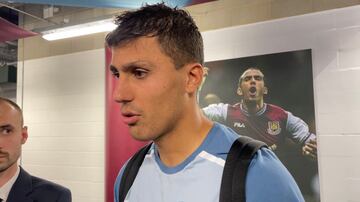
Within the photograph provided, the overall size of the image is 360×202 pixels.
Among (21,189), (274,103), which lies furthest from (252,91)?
(21,189)

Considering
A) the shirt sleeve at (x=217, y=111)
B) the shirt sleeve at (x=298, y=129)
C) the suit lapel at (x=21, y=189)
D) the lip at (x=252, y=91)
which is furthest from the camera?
the shirt sleeve at (x=217, y=111)

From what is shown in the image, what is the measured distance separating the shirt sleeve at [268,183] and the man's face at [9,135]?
1511mm

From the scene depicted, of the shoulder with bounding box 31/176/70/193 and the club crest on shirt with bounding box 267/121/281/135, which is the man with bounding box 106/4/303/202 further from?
the club crest on shirt with bounding box 267/121/281/135

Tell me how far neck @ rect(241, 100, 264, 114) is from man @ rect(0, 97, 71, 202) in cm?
195

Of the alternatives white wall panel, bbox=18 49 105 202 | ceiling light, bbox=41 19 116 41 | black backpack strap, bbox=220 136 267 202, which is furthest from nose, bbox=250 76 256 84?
black backpack strap, bbox=220 136 267 202

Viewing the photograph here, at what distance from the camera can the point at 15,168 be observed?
1.97 metres

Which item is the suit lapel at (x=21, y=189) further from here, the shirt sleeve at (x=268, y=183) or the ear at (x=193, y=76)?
the shirt sleeve at (x=268, y=183)

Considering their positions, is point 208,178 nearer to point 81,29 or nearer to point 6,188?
point 6,188

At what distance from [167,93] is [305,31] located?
253 cm

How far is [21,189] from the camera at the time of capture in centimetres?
191

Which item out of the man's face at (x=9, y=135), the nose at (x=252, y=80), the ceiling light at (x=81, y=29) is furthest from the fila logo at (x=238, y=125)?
the man's face at (x=9, y=135)

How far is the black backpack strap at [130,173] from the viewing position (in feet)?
3.99

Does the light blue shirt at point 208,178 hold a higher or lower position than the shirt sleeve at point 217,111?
lower

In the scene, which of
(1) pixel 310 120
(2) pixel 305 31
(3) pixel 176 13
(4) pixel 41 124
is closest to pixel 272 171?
(3) pixel 176 13
